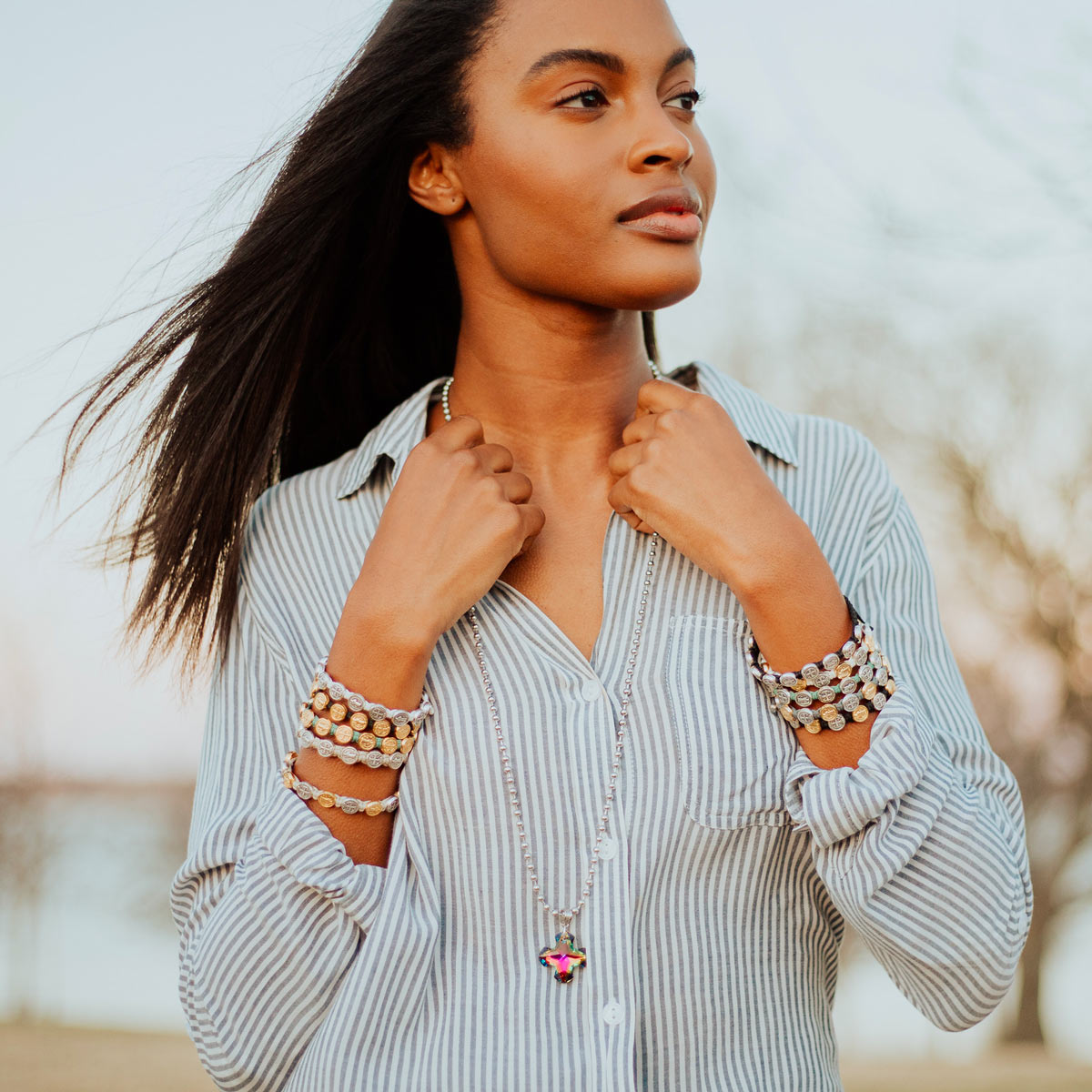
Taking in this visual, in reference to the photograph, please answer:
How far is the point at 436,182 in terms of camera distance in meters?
1.99

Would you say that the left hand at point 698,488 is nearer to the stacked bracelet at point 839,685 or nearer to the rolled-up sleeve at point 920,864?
the stacked bracelet at point 839,685

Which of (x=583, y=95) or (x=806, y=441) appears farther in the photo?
(x=806, y=441)

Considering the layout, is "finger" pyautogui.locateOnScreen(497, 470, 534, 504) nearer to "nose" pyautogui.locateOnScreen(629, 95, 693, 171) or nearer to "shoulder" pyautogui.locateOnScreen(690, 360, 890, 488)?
"shoulder" pyautogui.locateOnScreen(690, 360, 890, 488)

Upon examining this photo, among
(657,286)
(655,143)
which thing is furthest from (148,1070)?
(655,143)

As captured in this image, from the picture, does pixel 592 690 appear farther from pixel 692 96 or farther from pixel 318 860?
pixel 692 96

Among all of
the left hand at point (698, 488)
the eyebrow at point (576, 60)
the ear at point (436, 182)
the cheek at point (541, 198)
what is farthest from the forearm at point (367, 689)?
the eyebrow at point (576, 60)

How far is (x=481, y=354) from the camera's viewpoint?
2012 millimetres

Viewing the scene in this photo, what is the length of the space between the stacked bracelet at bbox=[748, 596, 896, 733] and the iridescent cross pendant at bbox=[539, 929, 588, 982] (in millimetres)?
413

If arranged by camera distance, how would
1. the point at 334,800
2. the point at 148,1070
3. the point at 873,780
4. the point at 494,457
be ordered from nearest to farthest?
the point at 873,780 → the point at 334,800 → the point at 494,457 → the point at 148,1070

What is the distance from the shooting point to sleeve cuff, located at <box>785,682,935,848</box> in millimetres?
1535

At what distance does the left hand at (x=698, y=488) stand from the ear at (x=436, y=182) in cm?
45

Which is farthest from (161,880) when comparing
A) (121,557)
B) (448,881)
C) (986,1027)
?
(448,881)

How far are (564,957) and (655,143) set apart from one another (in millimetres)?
1102

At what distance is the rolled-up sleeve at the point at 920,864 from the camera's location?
1545 mm
